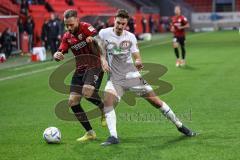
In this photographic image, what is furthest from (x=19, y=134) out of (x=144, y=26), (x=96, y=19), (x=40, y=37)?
(x=144, y=26)

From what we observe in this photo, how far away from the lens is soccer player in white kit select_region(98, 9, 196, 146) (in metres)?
8.14

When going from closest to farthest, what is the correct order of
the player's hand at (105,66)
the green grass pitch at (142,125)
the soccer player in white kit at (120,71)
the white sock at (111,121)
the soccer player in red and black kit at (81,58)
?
the green grass pitch at (142,125) → the player's hand at (105,66) → the white sock at (111,121) → the soccer player in white kit at (120,71) → the soccer player in red and black kit at (81,58)

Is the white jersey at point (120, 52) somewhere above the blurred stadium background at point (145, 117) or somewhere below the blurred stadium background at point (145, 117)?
above

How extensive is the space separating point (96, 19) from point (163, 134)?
2792 cm

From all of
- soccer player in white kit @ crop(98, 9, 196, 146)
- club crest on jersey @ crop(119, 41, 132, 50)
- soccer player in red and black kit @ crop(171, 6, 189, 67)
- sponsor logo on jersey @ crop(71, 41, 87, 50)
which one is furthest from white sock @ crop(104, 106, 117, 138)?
soccer player in red and black kit @ crop(171, 6, 189, 67)

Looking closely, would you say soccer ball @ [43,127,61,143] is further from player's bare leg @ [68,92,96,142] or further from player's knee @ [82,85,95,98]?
player's knee @ [82,85,95,98]

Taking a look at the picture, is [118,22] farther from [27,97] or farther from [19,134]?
[27,97]

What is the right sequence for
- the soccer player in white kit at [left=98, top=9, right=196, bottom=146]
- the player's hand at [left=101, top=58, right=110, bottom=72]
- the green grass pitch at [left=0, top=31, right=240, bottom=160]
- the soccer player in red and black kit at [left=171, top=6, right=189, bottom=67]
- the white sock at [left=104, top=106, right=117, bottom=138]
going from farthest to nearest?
the soccer player in red and black kit at [left=171, top=6, right=189, bottom=67] < the soccer player in white kit at [left=98, top=9, right=196, bottom=146] < the white sock at [left=104, top=106, right=117, bottom=138] < the player's hand at [left=101, top=58, right=110, bottom=72] < the green grass pitch at [left=0, top=31, right=240, bottom=160]

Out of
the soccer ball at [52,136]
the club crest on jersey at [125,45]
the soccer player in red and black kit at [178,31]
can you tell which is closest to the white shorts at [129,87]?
the club crest on jersey at [125,45]

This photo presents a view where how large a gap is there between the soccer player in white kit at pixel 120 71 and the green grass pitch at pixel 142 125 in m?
0.52

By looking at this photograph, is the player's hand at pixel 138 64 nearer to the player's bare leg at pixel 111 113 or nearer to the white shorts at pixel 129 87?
the white shorts at pixel 129 87

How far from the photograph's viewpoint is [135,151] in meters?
7.53

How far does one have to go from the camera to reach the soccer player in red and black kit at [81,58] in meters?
8.32

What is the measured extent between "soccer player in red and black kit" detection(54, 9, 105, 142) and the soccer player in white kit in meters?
0.30
